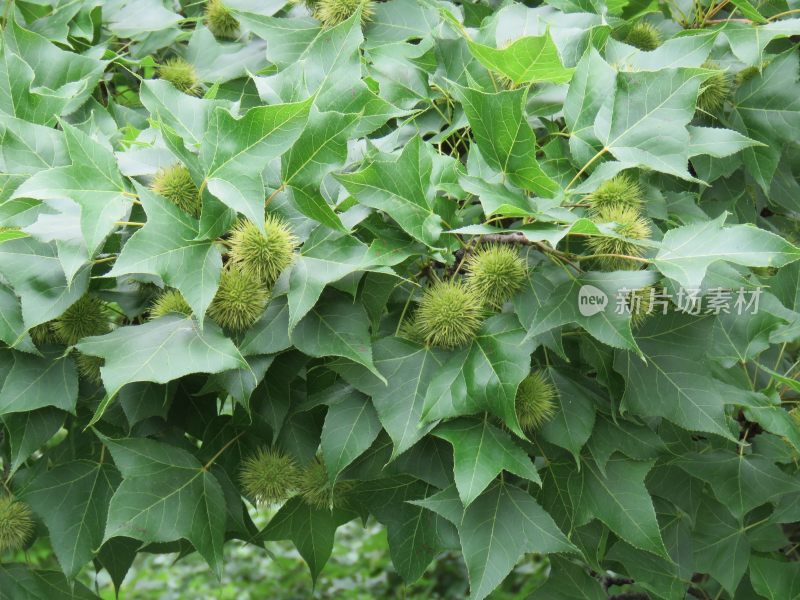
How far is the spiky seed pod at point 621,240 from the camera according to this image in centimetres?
162

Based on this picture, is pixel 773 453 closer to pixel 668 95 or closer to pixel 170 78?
pixel 668 95

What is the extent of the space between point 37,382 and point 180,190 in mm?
497

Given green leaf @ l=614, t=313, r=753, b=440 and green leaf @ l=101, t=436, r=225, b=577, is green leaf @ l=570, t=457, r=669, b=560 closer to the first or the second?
green leaf @ l=614, t=313, r=753, b=440

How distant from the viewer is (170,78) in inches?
86.7

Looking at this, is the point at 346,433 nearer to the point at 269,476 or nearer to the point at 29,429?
the point at 269,476

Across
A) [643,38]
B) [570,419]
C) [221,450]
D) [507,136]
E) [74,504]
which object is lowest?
[74,504]

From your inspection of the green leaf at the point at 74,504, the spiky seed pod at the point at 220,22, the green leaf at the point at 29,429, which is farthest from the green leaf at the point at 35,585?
the spiky seed pod at the point at 220,22

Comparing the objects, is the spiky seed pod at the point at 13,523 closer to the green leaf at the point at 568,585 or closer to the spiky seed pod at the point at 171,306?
the spiky seed pod at the point at 171,306

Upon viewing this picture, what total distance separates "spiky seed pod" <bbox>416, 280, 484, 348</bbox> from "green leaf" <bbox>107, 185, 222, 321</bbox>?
0.39 m

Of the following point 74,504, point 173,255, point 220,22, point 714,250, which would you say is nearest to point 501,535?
point 714,250

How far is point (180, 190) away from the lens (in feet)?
5.22

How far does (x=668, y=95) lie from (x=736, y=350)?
1.99ft

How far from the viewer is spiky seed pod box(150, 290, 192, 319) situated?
5.37 feet

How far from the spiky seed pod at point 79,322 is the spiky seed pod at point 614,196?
39.6 inches
